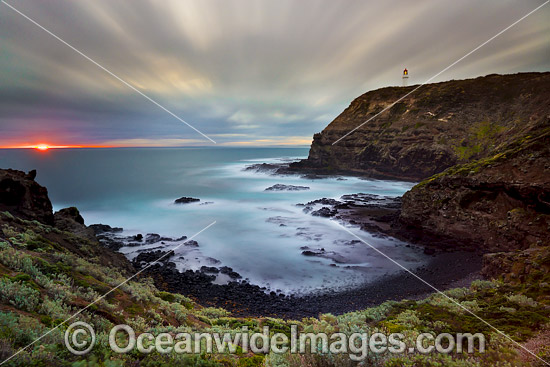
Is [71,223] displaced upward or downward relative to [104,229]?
upward

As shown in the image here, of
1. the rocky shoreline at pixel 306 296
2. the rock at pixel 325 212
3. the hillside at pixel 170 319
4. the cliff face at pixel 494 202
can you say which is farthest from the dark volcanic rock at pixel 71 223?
the cliff face at pixel 494 202

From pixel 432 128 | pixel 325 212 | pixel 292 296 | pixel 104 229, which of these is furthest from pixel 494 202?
pixel 432 128

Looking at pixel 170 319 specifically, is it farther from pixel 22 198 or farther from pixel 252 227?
pixel 252 227

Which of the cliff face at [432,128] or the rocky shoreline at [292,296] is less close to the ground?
the cliff face at [432,128]

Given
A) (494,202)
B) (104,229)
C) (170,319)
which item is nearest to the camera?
(170,319)

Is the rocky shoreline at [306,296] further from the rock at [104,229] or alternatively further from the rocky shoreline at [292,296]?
the rock at [104,229]

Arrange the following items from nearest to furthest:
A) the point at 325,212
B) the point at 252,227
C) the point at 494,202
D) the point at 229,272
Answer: the point at 229,272, the point at 494,202, the point at 252,227, the point at 325,212

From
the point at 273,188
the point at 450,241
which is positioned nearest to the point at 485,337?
the point at 450,241
